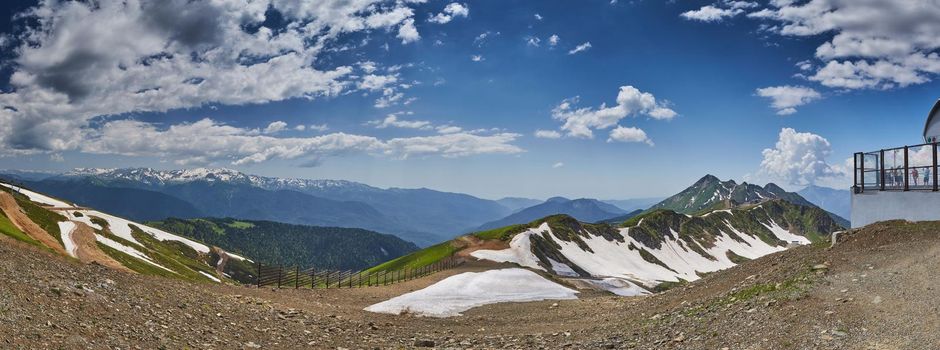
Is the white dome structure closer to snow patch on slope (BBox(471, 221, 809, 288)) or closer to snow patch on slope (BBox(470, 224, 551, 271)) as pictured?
snow patch on slope (BBox(471, 221, 809, 288))

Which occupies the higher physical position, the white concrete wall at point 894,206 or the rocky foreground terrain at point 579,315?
the white concrete wall at point 894,206

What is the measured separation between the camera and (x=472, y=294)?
151ft

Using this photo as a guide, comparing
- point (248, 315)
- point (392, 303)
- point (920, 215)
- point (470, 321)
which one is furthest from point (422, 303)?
point (920, 215)

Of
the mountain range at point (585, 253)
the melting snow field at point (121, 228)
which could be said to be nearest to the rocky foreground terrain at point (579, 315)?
the mountain range at point (585, 253)

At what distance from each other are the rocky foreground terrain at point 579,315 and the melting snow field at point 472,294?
4.90m

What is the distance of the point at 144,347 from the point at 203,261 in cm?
17576

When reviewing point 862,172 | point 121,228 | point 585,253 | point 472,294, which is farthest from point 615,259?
point 121,228

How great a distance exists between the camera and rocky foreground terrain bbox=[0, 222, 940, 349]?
16.0m

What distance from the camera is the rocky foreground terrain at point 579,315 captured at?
16.0 m

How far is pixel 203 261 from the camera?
174250 millimetres

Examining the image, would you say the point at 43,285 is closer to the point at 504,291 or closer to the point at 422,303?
the point at 422,303

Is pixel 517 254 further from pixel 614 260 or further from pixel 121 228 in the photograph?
pixel 121 228

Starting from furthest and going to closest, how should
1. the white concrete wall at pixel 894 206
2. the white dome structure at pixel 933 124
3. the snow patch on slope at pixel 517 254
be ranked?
1. the snow patch on slope at pixel 517 254
2. the white dome structure at pixel 933 124
3. the white concrete wall at pixel 894 206

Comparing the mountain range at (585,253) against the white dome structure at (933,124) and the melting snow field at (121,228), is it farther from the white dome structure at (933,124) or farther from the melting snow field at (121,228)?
the melting snow field at (121,228)
